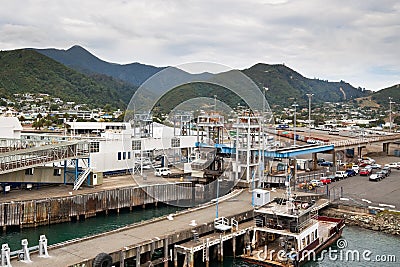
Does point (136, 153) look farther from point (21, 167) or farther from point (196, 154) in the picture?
point (21, 167)

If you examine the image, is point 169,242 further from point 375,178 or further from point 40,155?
point 375,178

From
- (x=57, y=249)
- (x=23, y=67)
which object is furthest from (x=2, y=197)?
(x=23, y=67)

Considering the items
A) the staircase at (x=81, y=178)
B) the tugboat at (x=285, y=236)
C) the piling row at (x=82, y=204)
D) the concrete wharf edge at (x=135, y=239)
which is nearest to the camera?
the concrete wharf edge at (x=135, y=239)

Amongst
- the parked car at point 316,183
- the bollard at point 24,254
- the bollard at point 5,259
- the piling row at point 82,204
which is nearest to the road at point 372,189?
the parked car at point 316,183

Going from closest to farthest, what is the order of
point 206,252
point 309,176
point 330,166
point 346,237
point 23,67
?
point 206,252, point 346,237, point 309,176, point 330,166, point 23,67

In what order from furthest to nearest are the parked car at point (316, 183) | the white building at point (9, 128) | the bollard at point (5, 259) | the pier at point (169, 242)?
the white building at point (9, 128) → the parked car at point (316, 183) → the pier at point (169, 242) → the bollard at point (5, 259)

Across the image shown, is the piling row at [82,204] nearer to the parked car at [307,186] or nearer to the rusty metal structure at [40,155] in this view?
the rusty metal structure at [40,155]
